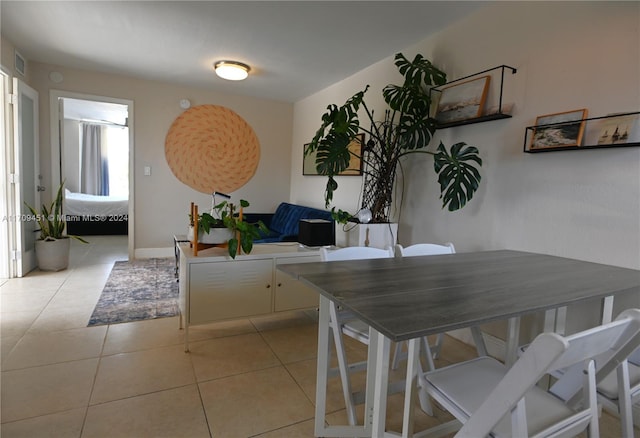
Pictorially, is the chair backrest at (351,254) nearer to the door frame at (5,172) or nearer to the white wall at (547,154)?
the white wall at (547,154)

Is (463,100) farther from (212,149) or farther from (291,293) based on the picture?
(212,149)

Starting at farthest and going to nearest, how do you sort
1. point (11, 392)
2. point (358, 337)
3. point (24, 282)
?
1. point (24, 282)
2. point (11, 392)
3. point (358, 337)

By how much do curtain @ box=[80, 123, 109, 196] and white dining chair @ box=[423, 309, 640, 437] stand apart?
888 centimetres

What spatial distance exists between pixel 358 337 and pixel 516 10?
7.24 feet

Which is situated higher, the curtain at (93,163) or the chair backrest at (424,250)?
the curtain at (93,163)

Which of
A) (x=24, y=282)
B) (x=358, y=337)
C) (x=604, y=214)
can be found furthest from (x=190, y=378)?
(x=24, y=282)

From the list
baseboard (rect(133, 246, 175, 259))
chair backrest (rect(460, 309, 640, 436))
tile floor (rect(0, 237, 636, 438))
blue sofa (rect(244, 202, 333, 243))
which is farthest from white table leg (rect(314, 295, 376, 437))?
baseboard (rect(133, 246, 175, 259))

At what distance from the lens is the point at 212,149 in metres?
4.70

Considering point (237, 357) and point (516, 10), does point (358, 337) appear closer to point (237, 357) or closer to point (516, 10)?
point (237, 357)

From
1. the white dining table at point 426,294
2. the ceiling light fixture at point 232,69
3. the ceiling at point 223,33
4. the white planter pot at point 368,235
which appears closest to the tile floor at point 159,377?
the white dining table at point 426,294

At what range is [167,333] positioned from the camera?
7.75 ft

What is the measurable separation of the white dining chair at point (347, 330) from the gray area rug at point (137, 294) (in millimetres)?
1701

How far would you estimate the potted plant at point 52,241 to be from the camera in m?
3.66

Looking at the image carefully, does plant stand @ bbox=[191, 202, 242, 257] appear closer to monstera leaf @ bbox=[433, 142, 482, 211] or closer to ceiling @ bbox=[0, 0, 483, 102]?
monstera leaf @ bbox=[433, 142, 482, 211]
